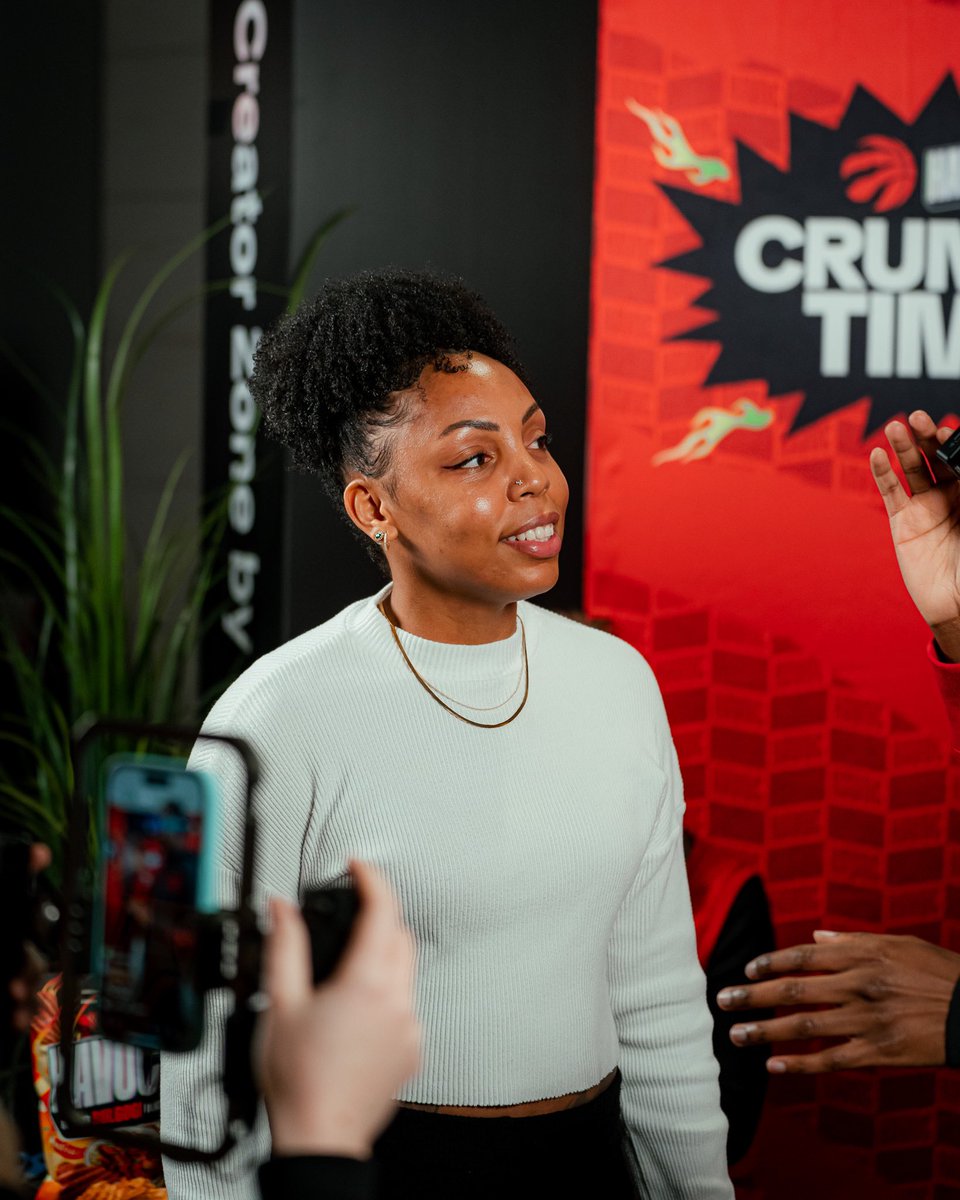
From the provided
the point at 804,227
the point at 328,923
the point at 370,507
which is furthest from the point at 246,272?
the point at 328,923

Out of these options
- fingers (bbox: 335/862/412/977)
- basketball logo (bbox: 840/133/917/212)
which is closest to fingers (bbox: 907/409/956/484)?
basketball logo (bbox: 840/133/917/212)

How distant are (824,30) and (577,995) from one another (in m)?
2.04

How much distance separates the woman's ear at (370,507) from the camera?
60.2 inches

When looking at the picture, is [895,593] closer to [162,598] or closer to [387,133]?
[387,133]

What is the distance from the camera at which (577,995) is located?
141 cm

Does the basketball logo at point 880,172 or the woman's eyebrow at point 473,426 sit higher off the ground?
the basketball logo at point 880,172

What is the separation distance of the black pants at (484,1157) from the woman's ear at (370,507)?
679mm

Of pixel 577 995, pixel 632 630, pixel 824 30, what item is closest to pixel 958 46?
pixel 824 30

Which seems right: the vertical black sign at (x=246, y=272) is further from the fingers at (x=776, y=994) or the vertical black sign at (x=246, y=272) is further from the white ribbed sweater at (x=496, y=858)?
the fingers at (x=776, y=994)

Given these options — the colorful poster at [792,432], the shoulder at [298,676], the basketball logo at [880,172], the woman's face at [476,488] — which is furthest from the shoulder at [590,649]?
the basketball logo at [880,172]

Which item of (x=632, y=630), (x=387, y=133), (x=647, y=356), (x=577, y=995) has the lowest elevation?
(x=577, y=995)

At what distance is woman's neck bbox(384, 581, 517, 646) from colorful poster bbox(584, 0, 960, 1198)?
1.14 m

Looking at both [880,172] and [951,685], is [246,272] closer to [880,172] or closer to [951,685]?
[880,172]

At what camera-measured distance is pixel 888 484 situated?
175cm
